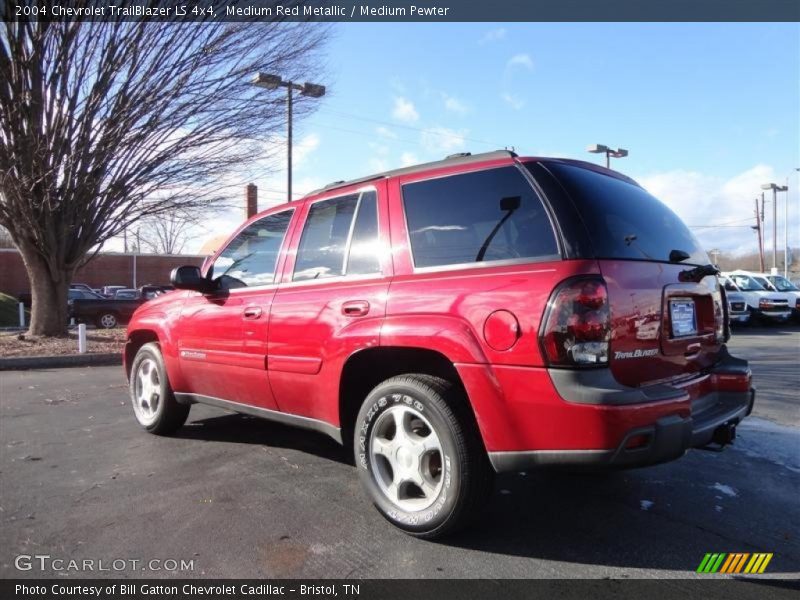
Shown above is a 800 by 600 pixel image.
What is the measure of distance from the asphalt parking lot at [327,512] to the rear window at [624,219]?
1.43 meters

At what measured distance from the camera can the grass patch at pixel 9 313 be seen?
902 inches

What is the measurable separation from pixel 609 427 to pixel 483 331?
67cm

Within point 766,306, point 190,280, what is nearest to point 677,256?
point 190,280

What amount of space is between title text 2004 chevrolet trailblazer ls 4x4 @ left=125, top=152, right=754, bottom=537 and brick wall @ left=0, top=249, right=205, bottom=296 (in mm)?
40161

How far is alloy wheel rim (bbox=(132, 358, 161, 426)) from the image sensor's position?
5094 millimetres

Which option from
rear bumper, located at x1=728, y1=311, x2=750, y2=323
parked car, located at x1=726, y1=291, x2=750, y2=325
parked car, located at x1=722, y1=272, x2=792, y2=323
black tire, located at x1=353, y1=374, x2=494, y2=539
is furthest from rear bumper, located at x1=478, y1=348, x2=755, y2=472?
parked car, located at x1=722, y1=272, x2=792, y2=323

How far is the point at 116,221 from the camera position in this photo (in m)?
14.0

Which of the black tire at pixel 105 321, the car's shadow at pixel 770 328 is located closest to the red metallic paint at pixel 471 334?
the car's shadow at pixel 770 328

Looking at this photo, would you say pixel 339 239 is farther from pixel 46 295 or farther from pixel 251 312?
pixel 46 295

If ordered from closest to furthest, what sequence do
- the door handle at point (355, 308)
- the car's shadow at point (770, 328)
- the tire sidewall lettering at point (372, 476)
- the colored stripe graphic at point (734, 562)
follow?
the colored stripe graphic at point (734, 562)
the tire sidewall lettering at point (372, 476)
the door handle at point (355, 308)
the car's shadow at point (770, 328)

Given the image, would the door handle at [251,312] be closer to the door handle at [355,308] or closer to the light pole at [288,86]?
the door handle at [355,308]

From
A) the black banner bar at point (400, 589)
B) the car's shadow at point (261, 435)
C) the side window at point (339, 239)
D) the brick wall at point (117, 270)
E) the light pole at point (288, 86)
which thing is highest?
the light pole at point (288, 86)

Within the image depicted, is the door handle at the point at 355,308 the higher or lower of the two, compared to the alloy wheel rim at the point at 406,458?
higher

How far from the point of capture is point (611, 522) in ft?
10.5
